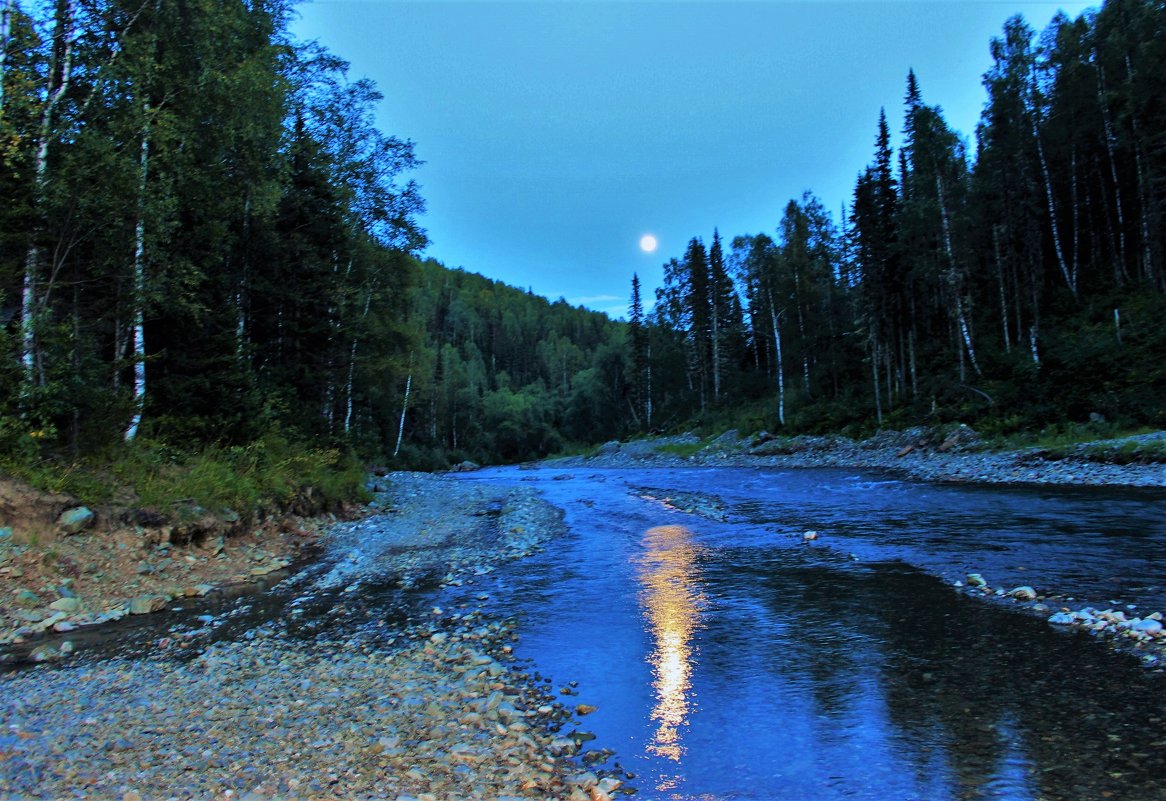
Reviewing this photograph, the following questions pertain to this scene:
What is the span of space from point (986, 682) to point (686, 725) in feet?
10.9

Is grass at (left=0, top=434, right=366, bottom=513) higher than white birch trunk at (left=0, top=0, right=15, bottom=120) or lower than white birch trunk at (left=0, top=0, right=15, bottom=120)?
lower

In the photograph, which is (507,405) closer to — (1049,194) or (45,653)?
(1049,194)

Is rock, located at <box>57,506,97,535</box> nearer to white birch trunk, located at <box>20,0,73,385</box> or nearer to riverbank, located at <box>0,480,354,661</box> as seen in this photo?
riverbank, located at <box>0,480,354,661</box>

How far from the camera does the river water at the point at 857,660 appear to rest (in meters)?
4.75

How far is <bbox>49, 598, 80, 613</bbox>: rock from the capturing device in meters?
8.73

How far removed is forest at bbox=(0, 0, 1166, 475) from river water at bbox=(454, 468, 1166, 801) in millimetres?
11104

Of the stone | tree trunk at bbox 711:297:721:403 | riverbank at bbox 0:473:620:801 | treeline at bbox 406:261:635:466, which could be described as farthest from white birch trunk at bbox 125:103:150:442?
tree trunk at bbox 711:297:721:403

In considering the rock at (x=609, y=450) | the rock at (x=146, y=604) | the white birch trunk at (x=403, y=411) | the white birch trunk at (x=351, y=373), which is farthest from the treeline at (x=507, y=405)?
the rock at (x=146, y=604)

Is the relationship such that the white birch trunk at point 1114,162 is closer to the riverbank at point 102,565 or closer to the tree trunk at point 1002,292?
the tree trunk at point 1002,292

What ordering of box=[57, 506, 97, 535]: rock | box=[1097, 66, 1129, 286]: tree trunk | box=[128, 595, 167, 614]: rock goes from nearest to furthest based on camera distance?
1. box=[128, 595, 167, 614]: rock
2. box=[57, 506, 97, 535]: rock
3. box=[1097, 66, 1129, 286]: tree trunk

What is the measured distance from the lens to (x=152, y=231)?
14.2 meters

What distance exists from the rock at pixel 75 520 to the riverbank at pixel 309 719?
3434 millimetres

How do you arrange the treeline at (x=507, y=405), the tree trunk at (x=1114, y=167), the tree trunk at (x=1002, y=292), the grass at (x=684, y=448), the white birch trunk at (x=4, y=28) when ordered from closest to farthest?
the white birch trunk at (x=4, y=28)
the tree trunk at (x=1114, y=167)
the tree trunk at (x=1002, y=292)
the grass at (x=684, y=448)
the treeline at (x=507, y=405)

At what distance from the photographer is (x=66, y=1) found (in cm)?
1377
